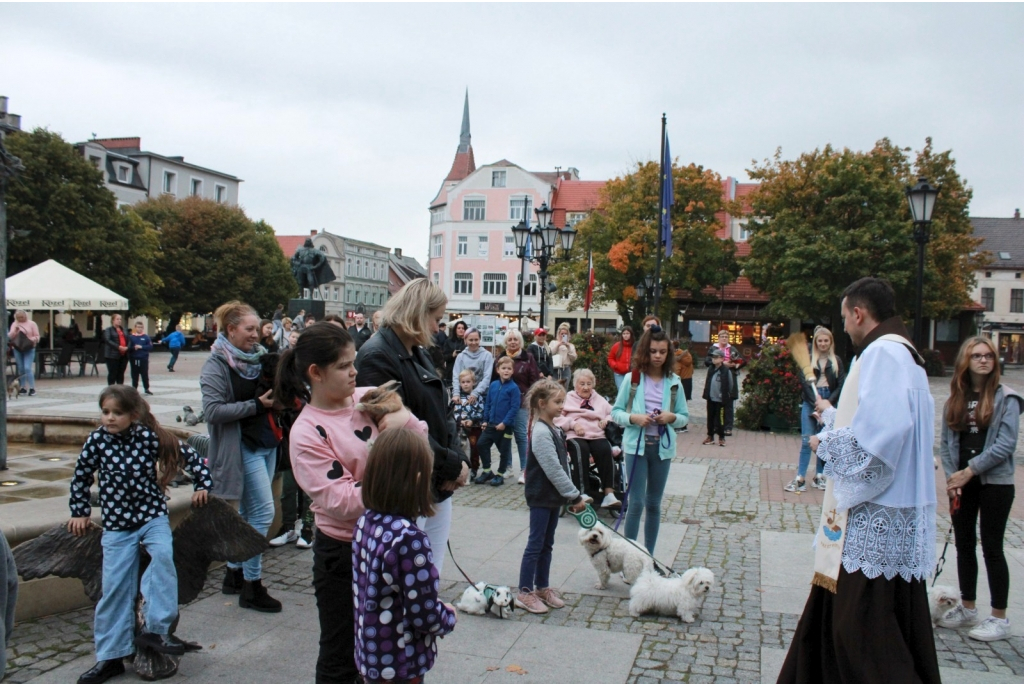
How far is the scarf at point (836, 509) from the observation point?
10.7ft

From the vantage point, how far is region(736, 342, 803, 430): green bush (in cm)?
1409

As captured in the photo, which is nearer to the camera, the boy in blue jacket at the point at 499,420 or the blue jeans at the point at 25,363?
the boy in blue jacket at the point at 499,420

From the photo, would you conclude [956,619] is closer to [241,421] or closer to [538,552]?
[538,552]

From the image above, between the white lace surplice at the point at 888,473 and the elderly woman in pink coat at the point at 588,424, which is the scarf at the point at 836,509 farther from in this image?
the elderly woman in pink coat at the point at 588,424

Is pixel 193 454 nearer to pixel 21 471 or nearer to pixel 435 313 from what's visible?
pixel 435 313

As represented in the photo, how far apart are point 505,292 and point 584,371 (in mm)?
54786

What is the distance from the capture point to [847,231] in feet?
120

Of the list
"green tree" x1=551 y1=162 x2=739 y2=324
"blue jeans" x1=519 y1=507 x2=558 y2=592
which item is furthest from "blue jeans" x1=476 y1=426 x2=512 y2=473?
"green tree" x1=551 y1=162 x2=739 y2=324

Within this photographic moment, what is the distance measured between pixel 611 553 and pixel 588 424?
2237mm

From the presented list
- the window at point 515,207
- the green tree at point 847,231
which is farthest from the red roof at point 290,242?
the green tree at point 847,231

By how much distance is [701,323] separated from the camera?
1991 inches

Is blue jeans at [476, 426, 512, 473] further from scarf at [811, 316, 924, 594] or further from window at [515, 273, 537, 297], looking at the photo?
window at [515, 273, 537, 297]

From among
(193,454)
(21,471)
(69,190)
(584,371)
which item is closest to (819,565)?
(193,454)

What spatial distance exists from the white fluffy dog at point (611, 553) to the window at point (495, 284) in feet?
187
